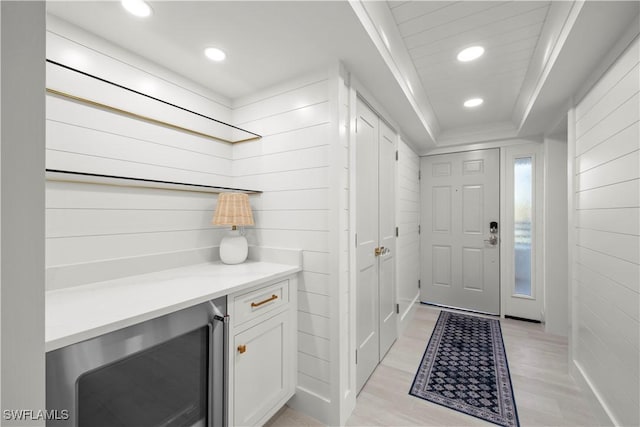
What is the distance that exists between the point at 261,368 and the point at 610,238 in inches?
80.8

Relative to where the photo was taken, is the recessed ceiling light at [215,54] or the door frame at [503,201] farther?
the door frame at [503,201]

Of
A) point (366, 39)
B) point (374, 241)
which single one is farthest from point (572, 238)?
point (366, 39)

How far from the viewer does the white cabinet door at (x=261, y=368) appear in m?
1.36

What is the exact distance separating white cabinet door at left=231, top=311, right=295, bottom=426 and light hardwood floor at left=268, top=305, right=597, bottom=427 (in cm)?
26

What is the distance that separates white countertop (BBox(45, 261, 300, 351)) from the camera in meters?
0.87

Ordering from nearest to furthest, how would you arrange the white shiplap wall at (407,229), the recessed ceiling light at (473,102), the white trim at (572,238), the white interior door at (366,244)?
the white interior door at (366,244) < the white trim at (572,238) < the recessed ceiling light at (473,102) < the white shiplap wall at (407,229)

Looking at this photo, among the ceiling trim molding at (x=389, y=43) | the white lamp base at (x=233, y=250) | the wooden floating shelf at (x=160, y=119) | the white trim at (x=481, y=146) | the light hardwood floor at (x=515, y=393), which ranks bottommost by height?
the light hardwood floor at (x=515, y=393)

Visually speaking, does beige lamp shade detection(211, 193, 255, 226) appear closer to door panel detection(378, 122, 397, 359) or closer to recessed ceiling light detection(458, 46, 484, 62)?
door panel detection(378, 122, 397, 359)

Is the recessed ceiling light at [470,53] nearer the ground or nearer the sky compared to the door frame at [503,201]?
nearer the sky

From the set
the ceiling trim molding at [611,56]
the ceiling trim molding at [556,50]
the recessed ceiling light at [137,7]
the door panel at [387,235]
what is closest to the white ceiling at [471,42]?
the ceiling trim molding at [556,50]

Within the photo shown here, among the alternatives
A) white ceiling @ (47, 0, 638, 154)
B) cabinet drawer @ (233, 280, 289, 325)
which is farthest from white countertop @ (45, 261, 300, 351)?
white ceiling @ (47, 0, 638, 154)

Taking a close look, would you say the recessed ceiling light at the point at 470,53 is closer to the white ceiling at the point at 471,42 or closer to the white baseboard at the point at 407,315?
the white ceiling at the point at 471,42

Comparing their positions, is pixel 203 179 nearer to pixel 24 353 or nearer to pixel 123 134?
pixel 123 134

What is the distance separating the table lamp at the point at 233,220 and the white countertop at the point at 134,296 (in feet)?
0.32
